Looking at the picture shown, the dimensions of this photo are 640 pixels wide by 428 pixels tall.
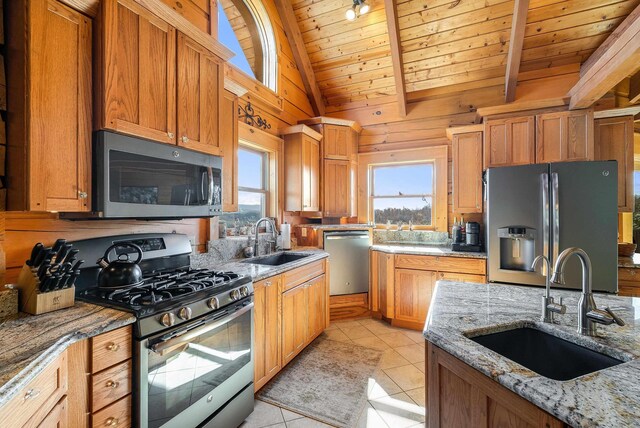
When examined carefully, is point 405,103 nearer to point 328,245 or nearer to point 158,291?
point 328,245

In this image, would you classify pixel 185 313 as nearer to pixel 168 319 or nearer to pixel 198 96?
pixel 168 319

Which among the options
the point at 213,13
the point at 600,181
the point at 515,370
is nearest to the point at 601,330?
the point at 515,370

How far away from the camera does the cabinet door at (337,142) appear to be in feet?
12.6

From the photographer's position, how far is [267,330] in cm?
209

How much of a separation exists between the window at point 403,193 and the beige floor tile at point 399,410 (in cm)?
240

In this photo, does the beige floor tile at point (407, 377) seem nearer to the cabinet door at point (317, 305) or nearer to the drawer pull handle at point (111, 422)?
the cabinet door at point (317, 305)

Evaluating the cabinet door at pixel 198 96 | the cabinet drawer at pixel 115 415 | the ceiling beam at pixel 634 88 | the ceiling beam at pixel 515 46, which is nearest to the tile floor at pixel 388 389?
the cabinet drawer at pixel 115 415

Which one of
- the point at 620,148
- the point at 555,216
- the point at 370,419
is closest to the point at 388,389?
the point at 370,419

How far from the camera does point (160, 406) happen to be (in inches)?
51.1

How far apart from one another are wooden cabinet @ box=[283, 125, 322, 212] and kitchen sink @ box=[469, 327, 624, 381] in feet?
8.51

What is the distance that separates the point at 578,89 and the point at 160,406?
160 inches

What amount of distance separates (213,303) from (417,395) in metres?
1.66

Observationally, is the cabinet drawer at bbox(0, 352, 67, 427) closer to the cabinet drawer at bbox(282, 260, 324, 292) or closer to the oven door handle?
the oven door handle

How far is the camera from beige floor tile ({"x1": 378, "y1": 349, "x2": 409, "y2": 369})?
250cm
